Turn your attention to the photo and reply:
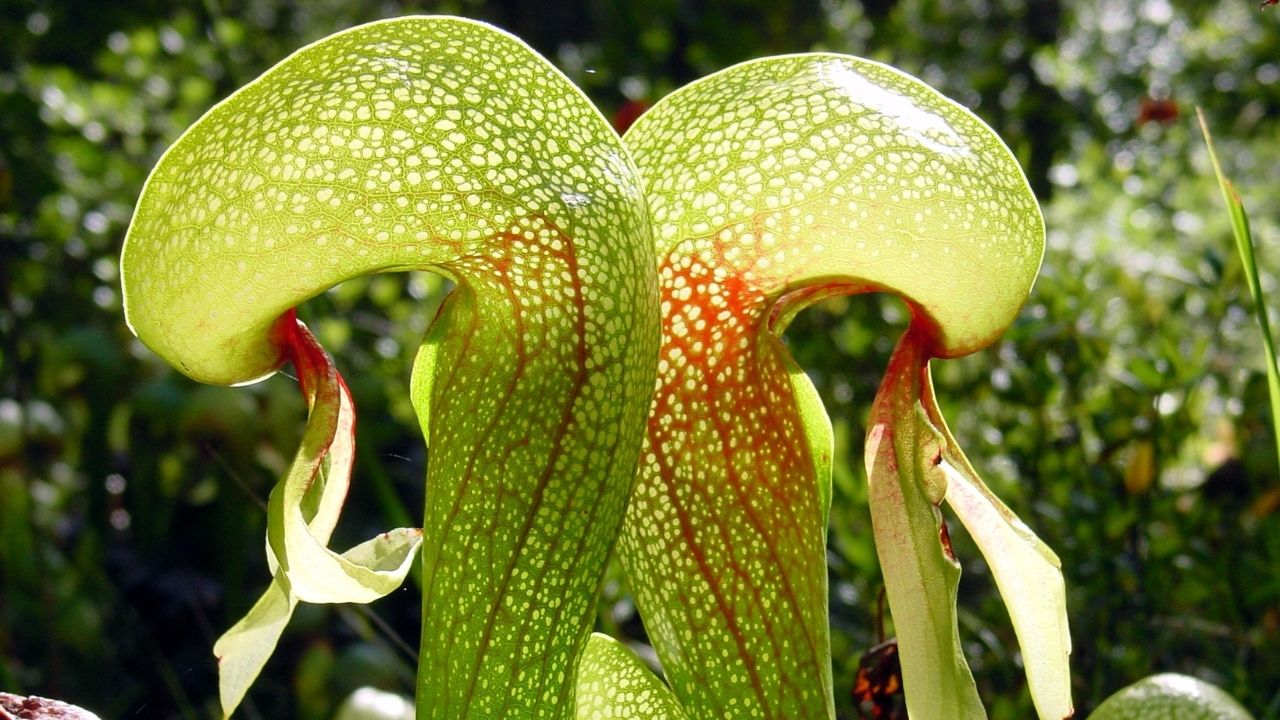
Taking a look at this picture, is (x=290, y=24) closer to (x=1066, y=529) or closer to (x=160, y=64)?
(x=160, y=64)

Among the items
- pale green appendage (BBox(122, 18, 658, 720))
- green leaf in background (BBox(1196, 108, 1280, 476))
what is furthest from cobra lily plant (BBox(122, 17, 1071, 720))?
green leaf in background (BBox(1196, 108, 1280, 476))

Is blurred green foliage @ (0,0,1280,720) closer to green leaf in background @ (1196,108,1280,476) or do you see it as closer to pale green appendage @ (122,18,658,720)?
pale green appendage @ (122,18,658,720)

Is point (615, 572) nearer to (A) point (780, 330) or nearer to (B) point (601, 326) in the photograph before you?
(A) point (780, 330)

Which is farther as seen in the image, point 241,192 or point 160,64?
point 160,64

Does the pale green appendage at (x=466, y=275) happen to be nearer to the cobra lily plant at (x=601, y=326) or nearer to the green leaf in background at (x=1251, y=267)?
the cobra lily plant at (x=601, y=326)

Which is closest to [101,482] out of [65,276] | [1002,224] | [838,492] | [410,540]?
[65,276]

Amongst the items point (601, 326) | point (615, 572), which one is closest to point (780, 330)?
point (601, 326)
